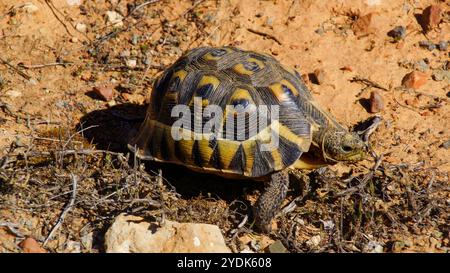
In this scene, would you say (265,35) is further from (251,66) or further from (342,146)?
(342,146)

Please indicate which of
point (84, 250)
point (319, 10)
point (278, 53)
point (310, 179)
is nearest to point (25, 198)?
point (84, 250)

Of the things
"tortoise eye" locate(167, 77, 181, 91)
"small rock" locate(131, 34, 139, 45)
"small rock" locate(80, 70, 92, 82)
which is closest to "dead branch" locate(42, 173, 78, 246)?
"tortoise eye" locate(167, 77, 181, 91)

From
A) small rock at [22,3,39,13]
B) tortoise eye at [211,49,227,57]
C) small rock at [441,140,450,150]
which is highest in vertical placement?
small rock at [22,3,39,13]

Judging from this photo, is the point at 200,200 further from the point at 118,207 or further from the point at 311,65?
the point at 311,65

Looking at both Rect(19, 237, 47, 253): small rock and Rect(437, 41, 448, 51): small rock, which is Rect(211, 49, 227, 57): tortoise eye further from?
Rect(437, 41, 448, 51): small rock

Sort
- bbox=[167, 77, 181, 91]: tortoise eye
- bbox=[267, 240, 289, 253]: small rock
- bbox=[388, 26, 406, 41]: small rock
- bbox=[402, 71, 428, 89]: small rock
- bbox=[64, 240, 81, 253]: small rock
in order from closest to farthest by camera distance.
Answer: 1. bbox=[64, 240, 81, 253]: small rock
2. bbox=[267, 240, 289, 253]: small rock
3. bbox=[167, 77, 181, 91]: tortoise eye
4. bbox=[402, 71, 428, 89]: small rock
5. bbox=[388, 26, 406, 41]: small rock

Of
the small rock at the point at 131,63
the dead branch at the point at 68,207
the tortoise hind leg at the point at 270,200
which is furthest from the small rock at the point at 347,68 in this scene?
the dead branch at the point at 68,207
